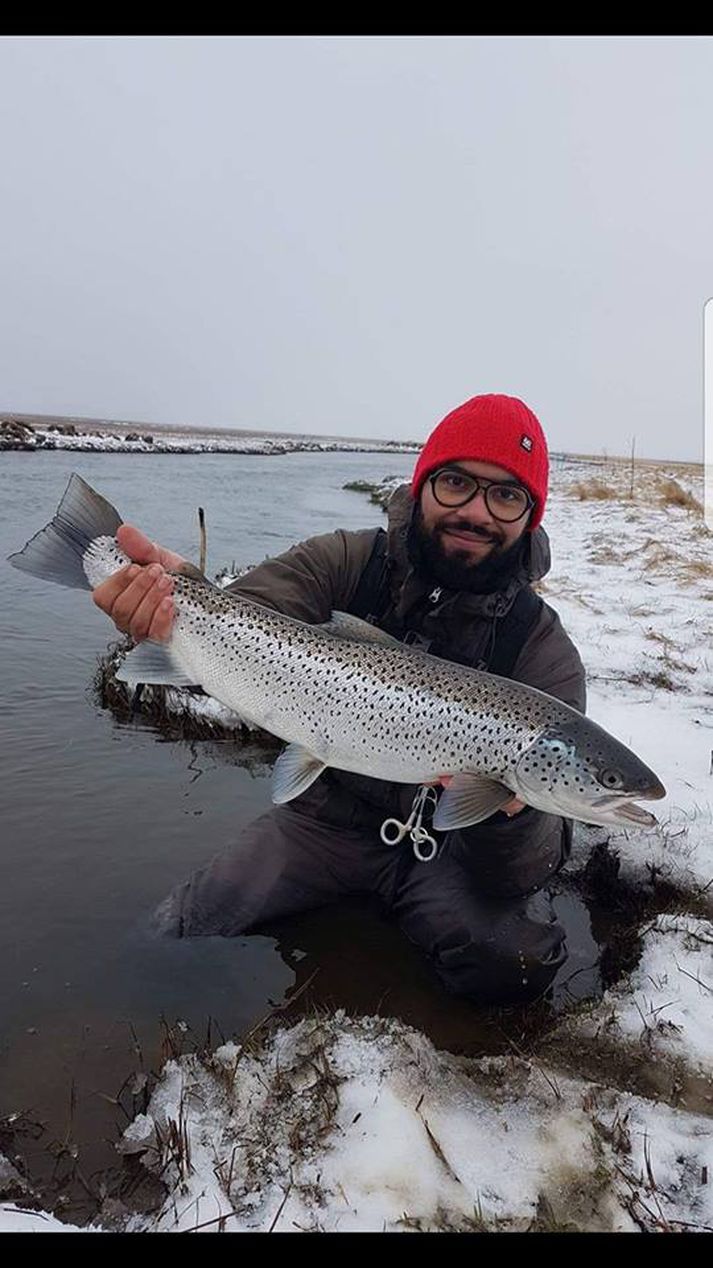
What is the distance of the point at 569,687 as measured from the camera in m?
3.71

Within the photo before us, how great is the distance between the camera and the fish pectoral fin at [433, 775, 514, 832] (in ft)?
9.63

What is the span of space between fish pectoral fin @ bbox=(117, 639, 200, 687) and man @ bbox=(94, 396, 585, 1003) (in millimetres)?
85

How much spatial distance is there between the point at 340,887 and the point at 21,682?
422 centimetres

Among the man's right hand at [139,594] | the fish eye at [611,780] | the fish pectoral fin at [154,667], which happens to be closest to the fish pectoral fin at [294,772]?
the fish pectoral fin at [154,667]

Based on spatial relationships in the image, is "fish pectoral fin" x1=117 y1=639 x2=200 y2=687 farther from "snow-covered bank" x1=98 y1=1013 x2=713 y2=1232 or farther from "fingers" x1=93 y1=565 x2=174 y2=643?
"snow-covered bank" x1=98 y1=1013 x2=713 y2=1232

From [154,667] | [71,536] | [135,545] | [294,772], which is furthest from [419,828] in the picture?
[71,536]

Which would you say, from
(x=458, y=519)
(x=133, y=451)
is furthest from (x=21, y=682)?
(x=133, y=451)

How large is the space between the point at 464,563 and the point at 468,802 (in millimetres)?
1255

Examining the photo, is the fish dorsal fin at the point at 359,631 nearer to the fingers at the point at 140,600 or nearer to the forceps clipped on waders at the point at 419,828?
the forceps clipped on waders at the point at 419,828

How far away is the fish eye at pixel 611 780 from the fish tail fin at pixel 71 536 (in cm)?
242

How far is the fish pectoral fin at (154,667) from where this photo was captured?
3.50m
